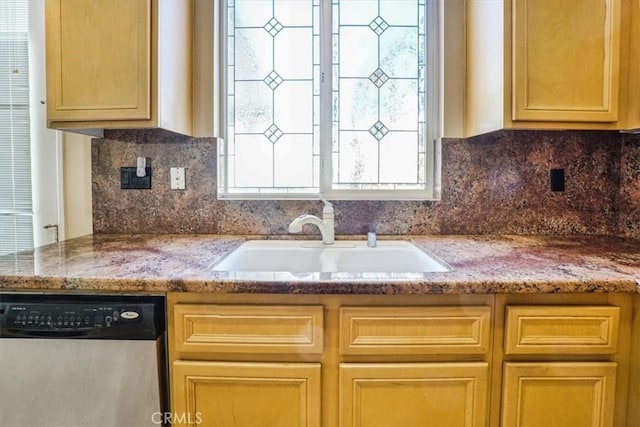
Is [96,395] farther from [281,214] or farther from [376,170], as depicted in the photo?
[376,170]

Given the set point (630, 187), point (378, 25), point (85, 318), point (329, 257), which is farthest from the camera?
point (378, 25)

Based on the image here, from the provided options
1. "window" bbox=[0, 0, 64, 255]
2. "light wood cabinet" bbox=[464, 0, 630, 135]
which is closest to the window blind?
"window" bbox=[0, 0, 64, 255]

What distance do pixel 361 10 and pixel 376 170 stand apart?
2.57 ft

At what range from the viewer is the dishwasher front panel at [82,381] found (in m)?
1.10

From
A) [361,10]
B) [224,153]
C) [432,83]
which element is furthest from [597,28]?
[224,153]

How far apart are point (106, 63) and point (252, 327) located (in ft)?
3.76

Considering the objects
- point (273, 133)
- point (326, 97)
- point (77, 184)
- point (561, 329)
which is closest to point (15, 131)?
point (77, 184)

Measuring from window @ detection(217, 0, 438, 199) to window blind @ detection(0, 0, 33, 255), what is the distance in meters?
0.90

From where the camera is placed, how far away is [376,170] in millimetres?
1910

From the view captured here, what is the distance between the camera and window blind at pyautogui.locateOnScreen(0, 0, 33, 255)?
69.6 inches

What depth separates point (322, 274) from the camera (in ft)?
3.79

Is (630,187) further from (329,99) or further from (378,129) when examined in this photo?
(329,99)

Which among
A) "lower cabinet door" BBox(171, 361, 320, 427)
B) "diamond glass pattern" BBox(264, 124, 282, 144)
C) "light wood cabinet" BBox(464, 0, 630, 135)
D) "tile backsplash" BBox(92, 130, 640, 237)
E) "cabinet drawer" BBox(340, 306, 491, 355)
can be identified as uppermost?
"light wood cabinet" BBox(464, 0, 630, 135)

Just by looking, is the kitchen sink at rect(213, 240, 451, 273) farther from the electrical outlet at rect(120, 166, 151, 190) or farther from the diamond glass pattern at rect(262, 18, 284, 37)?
the diamond glass pattern at rect(262, 18, 284, 37)
